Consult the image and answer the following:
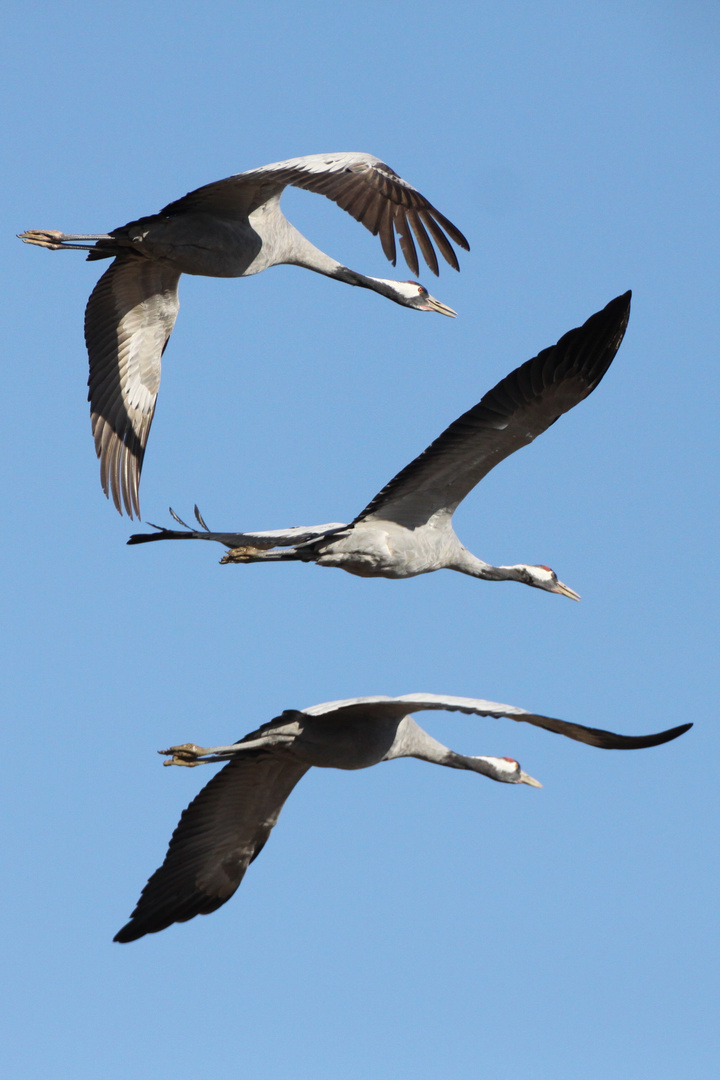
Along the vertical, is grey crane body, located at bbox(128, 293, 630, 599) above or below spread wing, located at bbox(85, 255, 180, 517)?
below

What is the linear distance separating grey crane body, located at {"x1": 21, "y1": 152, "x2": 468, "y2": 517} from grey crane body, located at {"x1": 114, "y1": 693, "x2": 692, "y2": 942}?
2675 mm

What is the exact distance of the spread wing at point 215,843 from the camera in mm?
13641

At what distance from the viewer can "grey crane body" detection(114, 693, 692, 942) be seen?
12922 mm

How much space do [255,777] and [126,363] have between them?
3712 mm

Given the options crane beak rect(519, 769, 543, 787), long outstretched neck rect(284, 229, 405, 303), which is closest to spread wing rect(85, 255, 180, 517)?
long outstretched neck rect(284, 229, 405, 303)

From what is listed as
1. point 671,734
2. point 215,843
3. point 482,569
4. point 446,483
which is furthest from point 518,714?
point 215,843

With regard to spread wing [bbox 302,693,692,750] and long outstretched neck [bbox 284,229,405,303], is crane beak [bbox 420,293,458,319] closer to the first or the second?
long outstretched neck [bbox 284,229,405,303]

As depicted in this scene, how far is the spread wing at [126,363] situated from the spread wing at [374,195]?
6.50 ft

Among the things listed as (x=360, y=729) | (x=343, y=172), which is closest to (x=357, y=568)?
(x=360, y=729)

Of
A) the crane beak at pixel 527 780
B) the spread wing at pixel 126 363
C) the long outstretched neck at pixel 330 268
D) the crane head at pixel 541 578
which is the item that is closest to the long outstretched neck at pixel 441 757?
the crane beak at pixel 527 780

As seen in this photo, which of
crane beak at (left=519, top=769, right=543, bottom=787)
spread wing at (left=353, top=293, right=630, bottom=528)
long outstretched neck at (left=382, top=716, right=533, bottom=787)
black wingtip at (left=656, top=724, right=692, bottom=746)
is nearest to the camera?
black wingtip at (left=656, top=724, right=692, bottom=746)

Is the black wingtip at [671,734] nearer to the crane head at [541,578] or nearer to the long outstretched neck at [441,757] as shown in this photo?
the long outstretched neck at [441,757]

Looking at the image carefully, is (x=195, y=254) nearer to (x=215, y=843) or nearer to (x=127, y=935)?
(x=215, y=843)

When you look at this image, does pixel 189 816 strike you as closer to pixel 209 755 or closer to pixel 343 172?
pixel 209 755
